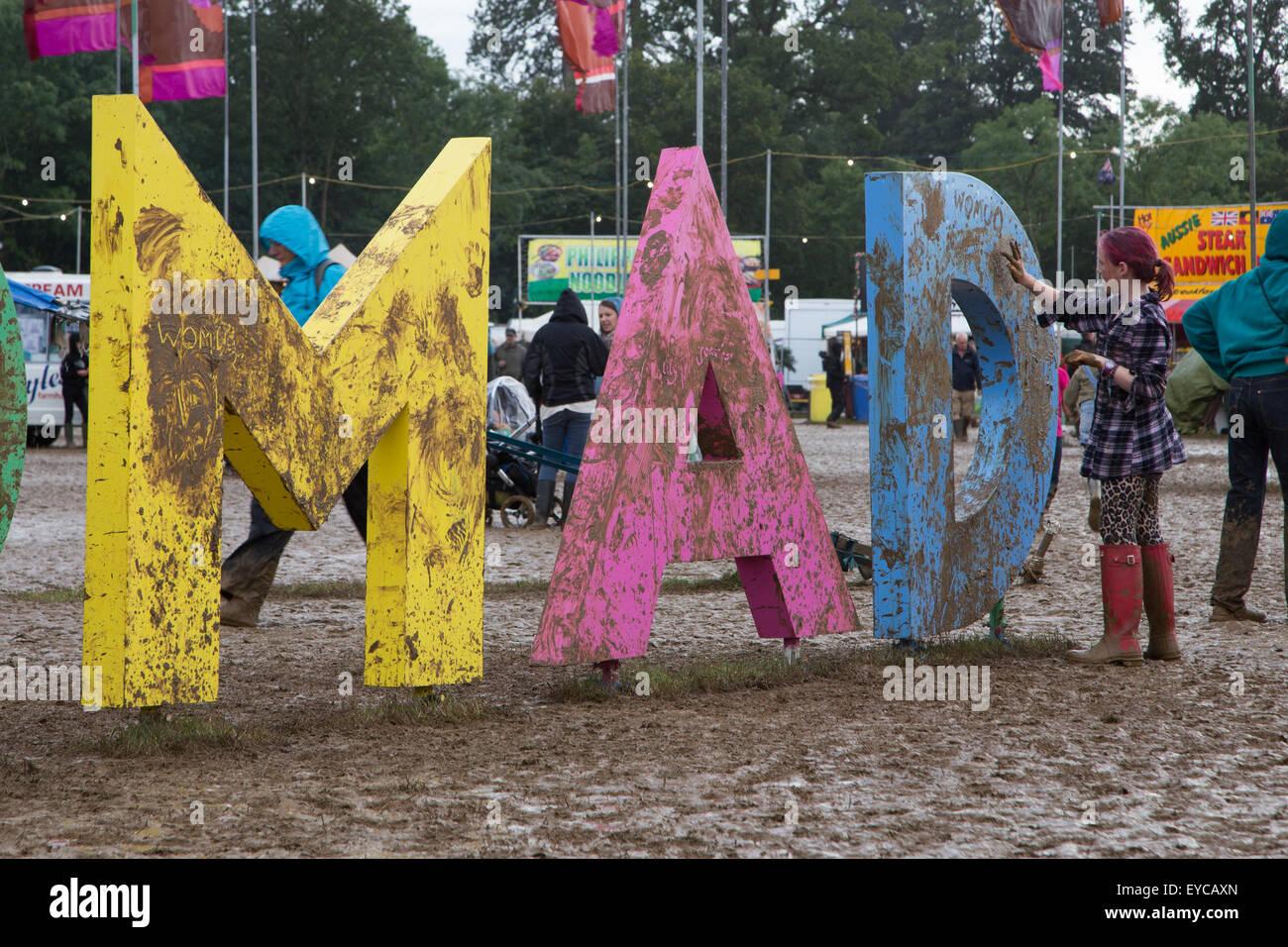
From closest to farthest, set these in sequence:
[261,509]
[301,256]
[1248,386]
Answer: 1. [261,509]
2. [301,256]
3. [1248,386]

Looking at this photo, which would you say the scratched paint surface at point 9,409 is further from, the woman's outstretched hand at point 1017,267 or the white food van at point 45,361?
the white food van at point 45,361

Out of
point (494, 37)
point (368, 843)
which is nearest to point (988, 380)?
point (368, 843)

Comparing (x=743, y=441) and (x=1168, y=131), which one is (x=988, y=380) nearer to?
(x=743, y=441)

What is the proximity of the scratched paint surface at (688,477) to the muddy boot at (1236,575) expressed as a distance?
7.97 feet

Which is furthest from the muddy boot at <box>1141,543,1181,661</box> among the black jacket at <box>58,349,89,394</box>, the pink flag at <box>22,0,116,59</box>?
the black jacket at <box>58,349,89,394</box>

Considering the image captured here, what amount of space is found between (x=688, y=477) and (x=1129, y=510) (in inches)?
77.7

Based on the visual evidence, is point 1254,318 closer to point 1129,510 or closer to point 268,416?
point 1129,510

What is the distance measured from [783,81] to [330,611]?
191 ft

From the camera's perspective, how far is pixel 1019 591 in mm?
8633

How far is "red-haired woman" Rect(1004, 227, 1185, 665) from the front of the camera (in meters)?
6.16

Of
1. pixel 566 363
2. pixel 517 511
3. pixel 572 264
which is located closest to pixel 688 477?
pixel 566 363

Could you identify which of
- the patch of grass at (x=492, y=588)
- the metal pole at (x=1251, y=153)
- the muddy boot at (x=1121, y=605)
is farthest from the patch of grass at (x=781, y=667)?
the metal pole at (x=1251, y=153)

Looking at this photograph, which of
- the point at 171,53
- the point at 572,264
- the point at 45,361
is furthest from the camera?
the point at 572,264

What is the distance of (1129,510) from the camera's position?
6188mm
